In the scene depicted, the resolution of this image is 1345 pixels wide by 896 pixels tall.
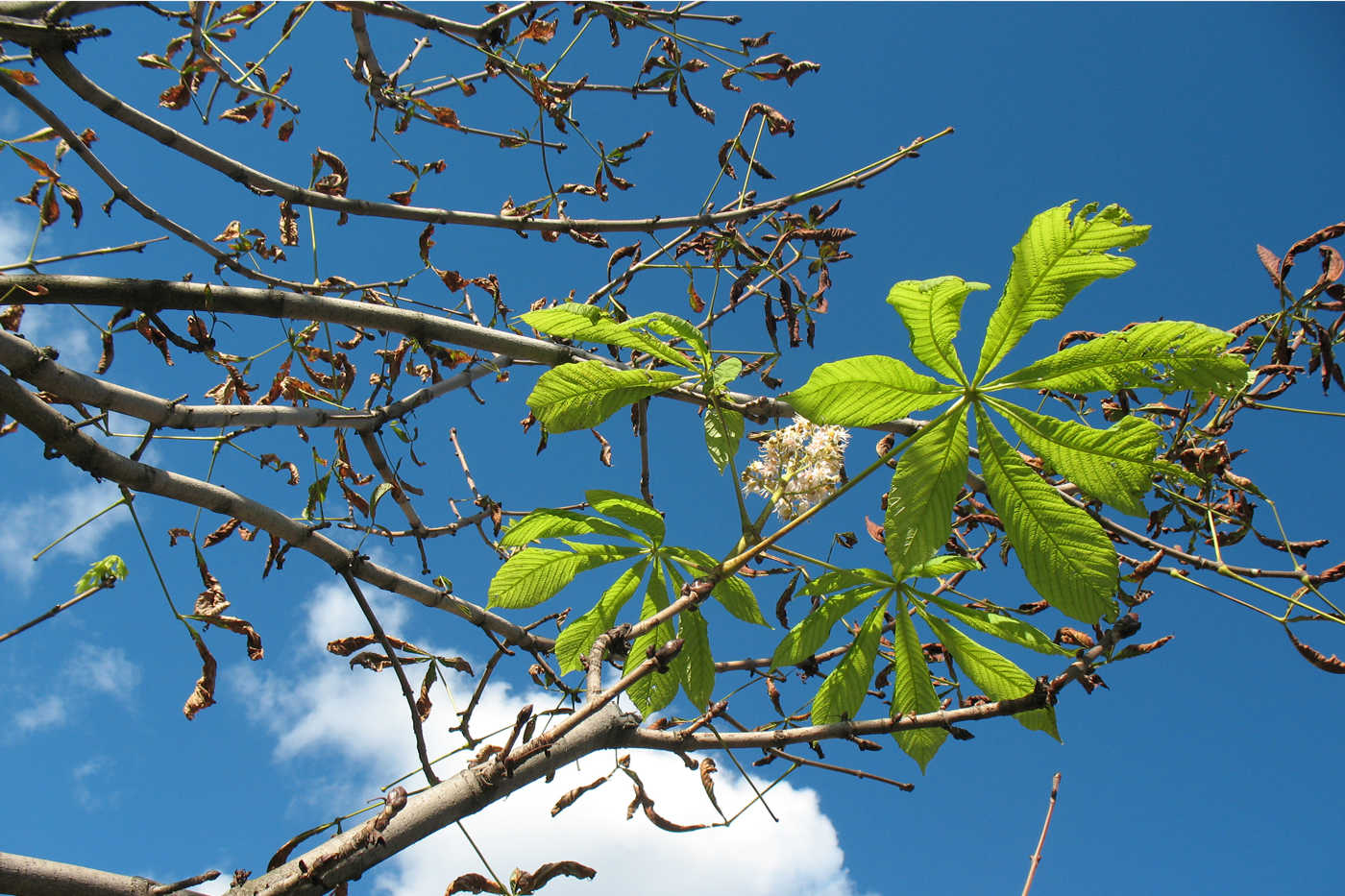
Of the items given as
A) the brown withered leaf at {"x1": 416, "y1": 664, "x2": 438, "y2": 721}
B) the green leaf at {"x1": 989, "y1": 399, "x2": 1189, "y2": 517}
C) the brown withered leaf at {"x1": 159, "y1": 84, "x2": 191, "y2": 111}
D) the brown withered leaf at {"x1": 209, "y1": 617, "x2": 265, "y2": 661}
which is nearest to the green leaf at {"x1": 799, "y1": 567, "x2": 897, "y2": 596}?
the green leaf at {"x1": 989, "y1": 399, "x2": 1189, "y2": 517}

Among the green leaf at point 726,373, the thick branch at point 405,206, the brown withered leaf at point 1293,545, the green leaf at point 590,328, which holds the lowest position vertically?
the brown withered leaf at point 1293,545

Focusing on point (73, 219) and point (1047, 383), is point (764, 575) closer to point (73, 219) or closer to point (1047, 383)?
point (1047, 383)

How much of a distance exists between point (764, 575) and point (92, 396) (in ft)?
5.49

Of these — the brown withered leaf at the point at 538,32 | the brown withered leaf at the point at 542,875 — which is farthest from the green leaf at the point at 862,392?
the brown withered leaf at the point at 538,32

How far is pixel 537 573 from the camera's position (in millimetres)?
1618

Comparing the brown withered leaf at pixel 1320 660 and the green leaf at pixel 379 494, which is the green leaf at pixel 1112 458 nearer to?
the brown withered leaf at pixel 1320 660

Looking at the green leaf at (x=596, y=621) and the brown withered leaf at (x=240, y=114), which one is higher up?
the brown withered leaf at (x=240, y=114)

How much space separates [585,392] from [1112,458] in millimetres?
973

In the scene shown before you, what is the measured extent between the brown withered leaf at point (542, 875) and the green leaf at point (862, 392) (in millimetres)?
932

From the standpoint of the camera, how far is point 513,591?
1.61 meters

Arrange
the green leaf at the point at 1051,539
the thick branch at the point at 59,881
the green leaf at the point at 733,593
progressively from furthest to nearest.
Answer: the green leaf at the point at 733,593
the green leaf at the point at 1051,539
the thick branch at the point at 59,881

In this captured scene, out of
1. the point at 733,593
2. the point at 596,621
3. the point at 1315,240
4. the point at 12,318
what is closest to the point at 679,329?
the point at 733,593

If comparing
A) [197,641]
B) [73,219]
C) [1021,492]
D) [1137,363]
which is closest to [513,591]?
[197,641]

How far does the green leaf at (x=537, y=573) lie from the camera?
1598 millimetres
